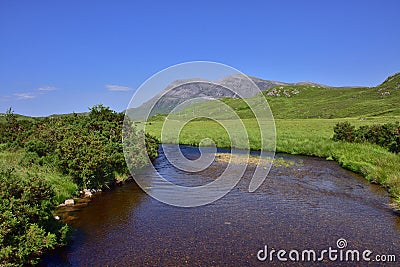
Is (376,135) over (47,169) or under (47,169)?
over

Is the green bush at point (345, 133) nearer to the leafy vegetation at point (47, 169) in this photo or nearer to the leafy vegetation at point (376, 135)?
the leafy vegetation at point (376, 135)

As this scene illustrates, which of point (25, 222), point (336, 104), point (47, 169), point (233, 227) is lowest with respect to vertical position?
point (233, 227)

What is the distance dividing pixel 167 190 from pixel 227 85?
391 inches

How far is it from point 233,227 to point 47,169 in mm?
13045

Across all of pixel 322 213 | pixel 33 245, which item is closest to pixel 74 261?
pixel 33 245

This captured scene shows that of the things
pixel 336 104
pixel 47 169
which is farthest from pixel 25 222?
pixel 336 104

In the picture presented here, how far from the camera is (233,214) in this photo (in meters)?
18.6

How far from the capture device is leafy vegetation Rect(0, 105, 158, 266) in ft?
37.3

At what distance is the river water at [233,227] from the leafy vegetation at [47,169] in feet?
4.86

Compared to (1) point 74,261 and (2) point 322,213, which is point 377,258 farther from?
(1) point 74,261

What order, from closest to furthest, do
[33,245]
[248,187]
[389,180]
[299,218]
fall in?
1. [33,245]
2. [299,218]
3. [389,180]
4. [248,187]

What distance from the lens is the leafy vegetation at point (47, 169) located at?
1137cm

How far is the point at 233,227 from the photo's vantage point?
16547 mm

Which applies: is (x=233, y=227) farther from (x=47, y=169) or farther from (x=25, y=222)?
(x=47, y=169)
